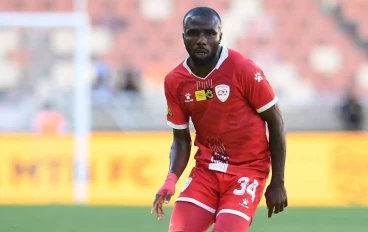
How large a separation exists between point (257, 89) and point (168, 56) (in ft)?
45.4

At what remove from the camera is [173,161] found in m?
5.79

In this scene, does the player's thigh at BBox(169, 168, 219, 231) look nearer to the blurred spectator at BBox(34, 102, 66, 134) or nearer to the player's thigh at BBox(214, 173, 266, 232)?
the player's thigh at BBox(214, 173, 266, 232)

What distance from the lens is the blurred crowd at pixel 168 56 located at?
17.0 meters

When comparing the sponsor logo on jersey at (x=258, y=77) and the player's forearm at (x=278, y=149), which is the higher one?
Answer: the sponsor logo on jersey at (x=258, y=77)

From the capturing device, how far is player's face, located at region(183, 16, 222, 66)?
521cm

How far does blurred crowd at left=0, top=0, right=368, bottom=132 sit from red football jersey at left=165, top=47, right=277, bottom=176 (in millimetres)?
11054

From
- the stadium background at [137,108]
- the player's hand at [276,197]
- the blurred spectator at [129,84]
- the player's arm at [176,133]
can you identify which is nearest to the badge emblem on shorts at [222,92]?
the player's arm at [176,133]

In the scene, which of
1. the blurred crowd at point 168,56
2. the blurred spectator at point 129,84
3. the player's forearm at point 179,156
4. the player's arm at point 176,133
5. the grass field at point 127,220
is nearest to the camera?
the player's arm at point 176,133

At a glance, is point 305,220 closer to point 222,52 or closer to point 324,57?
point 222,52

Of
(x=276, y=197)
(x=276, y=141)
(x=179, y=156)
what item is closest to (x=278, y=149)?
(x=276, y=141)

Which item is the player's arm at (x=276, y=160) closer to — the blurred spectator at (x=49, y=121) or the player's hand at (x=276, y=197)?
the player's hand at (x=276, y=197)

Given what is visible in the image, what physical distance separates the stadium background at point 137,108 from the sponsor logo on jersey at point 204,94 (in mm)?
4714

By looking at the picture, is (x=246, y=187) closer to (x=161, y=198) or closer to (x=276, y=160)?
(x=276, y=160)

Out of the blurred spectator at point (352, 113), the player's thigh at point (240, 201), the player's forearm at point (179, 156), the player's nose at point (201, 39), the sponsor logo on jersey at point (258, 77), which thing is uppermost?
the player's nose at point (201, 39)
